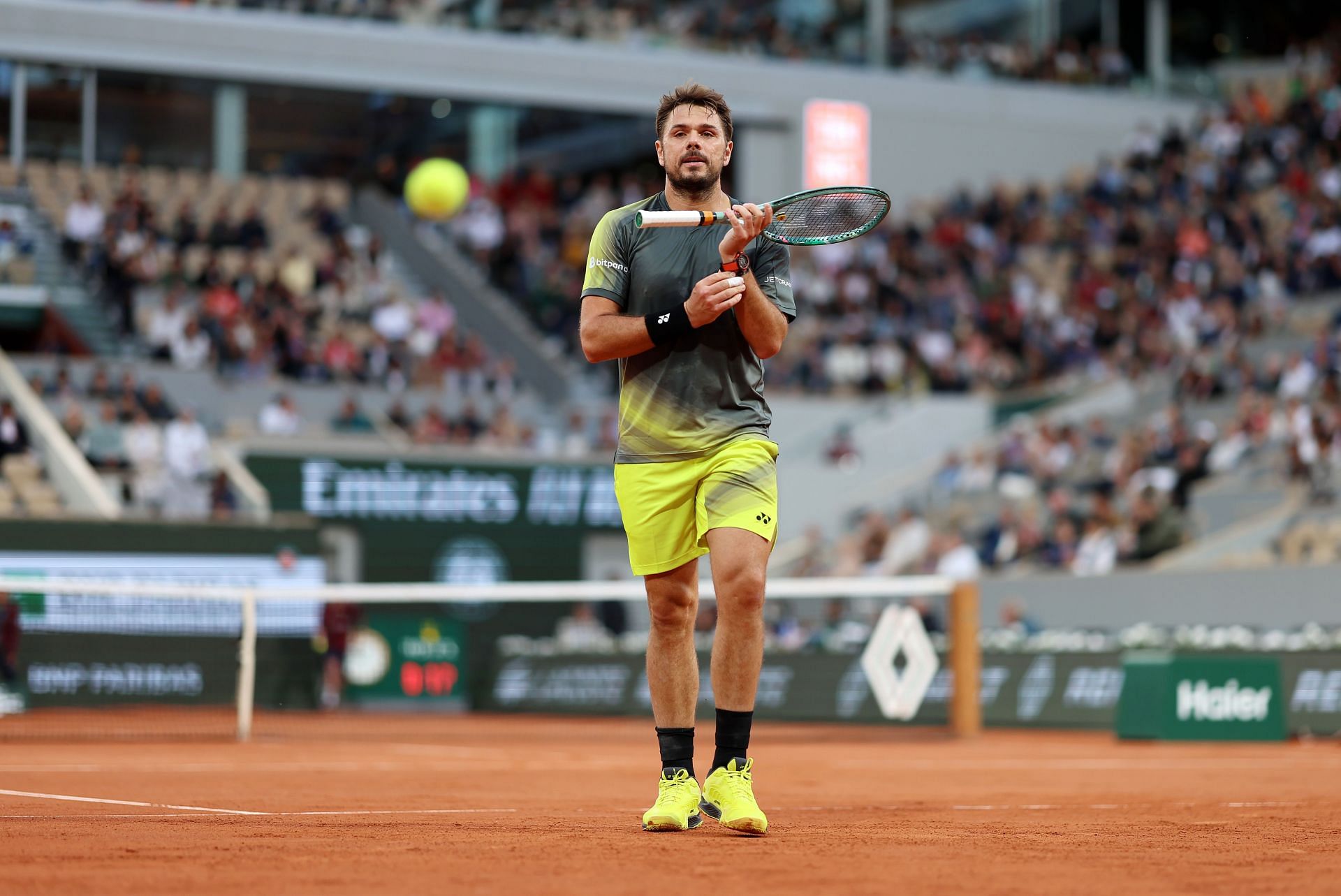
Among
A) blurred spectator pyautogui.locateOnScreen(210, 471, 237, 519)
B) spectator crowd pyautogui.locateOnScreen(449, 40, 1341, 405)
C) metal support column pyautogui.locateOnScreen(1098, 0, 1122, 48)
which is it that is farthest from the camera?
metal support column pyautogui.locateOnScreen(1098, 0, 1122, 48)

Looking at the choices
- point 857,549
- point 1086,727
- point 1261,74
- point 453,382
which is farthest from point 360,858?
point 1261,74

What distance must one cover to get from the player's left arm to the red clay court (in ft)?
5.47

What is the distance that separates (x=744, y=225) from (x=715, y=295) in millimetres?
254

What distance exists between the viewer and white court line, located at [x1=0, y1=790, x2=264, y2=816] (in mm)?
7256

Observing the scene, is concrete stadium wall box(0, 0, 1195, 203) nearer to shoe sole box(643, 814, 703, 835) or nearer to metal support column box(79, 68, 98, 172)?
metal support column box(79, 68, 98, 172)

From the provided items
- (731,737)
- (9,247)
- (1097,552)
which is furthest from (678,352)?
(9,247)

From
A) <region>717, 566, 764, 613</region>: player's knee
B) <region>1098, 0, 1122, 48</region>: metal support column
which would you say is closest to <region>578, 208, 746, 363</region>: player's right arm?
<region>717, 566, 764, 613</region>: player's knee

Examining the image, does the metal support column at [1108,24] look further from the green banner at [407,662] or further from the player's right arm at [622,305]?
the player's right arm at [622,305]

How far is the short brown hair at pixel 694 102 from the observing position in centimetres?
637

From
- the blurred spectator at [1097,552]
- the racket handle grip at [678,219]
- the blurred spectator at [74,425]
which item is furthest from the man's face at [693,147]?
the blurred spectator at [74,425]

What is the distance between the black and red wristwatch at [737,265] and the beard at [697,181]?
360 mm

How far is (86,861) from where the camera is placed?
5.17 m

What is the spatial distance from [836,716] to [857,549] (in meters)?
5.64

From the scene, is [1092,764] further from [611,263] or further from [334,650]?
[334,650]
